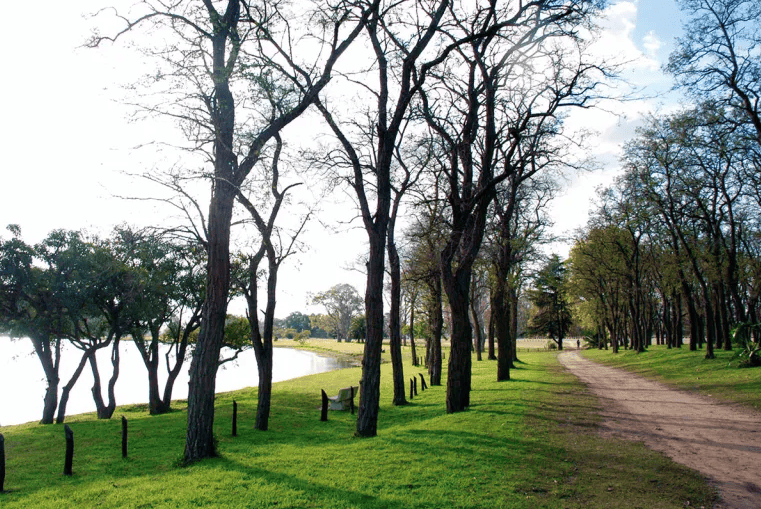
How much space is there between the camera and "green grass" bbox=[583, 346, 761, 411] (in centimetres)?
1370

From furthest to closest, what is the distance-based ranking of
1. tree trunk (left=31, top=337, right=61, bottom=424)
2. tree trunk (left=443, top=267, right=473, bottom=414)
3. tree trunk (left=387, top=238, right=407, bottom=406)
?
1. tree trunk (left=31, top=337, right=61, bottom=424)
2. tree trunk (left=387, top=238, right=407, bottom=406)
3. tree trunk (left=443, top=267, right=473, bottom=414)

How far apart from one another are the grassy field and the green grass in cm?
426

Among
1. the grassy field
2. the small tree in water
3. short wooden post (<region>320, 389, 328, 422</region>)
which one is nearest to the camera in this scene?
the grassy field

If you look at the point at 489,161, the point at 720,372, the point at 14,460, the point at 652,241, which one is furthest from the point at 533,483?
the point at 652,241

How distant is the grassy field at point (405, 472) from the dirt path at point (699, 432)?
13.4 inches

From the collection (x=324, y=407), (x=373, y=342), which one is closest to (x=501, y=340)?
(x=324, y=407)

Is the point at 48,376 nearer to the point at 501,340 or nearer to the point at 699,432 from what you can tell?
the point at 501,340

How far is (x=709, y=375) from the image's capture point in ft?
59.9

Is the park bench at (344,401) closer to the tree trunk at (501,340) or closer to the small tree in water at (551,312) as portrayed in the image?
the tree trunk at (501,340)

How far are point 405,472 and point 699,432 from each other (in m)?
6.22

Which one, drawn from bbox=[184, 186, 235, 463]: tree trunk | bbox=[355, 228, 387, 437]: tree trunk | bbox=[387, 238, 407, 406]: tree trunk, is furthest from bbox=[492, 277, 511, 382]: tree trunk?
bbox=[184, 186, 235, 463]: tree trunk

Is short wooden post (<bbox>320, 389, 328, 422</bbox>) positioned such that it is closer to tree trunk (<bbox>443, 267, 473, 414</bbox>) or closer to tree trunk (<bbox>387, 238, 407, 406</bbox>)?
tree trunk (<bbox>387, 238, 407, 406</bbox>)

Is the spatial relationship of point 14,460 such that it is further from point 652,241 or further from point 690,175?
point 652,241

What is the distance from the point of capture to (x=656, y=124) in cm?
2494
